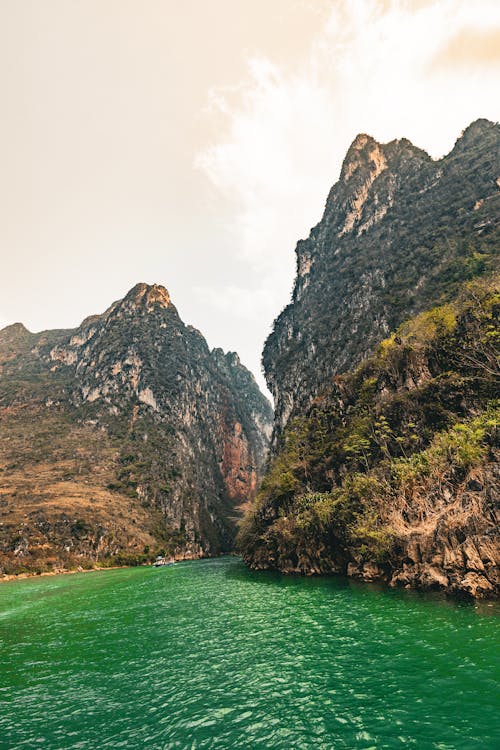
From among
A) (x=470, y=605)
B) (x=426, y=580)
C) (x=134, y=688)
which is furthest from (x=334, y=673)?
(x=426, y=580)

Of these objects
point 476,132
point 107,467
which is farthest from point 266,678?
point 476,132

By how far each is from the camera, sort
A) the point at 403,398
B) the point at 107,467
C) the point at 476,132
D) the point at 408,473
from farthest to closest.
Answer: the point at 107,467, the point at 476,132, the point at 403,398, the point at 408,473

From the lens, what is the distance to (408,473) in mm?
38969

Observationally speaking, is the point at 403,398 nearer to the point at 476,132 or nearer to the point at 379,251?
the point at 379,251

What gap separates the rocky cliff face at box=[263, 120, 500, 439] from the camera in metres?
88.5

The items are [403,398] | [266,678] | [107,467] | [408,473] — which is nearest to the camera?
[266,678]

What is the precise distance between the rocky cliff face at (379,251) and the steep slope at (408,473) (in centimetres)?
2977

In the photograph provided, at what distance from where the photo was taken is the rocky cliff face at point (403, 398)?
32.8 m

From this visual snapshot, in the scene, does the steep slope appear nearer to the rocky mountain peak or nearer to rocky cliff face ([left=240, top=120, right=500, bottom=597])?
rocky cliff face ([left=240, top=120, right=500, bottom=597])

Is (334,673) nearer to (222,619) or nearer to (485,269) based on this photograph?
(222,619)

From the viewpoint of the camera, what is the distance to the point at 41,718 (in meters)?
14.1

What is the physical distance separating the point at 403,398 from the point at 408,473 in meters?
13.7

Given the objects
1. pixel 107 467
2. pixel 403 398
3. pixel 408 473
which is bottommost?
pixel 408 473

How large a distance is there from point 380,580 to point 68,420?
154 m
